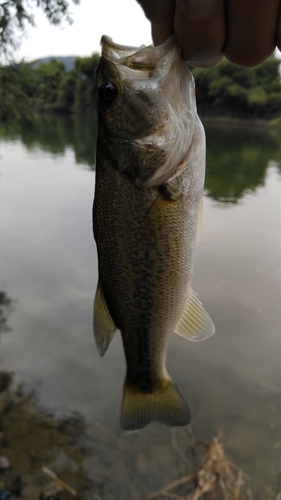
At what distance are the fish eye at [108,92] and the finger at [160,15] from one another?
0.25 metres

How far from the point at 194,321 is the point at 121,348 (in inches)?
192

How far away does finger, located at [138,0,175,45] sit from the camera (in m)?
1.20

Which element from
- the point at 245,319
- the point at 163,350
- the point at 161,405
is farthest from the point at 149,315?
the point at 245,319

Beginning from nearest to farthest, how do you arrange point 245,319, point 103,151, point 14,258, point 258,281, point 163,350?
point 103,151, point 163,350, point 245,319, point 258,281, point 14,258

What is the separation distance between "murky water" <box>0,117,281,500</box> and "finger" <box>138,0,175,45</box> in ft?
12.8

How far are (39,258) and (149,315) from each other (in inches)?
333

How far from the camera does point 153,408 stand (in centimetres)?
191

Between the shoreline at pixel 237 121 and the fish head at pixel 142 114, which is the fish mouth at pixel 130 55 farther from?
the shoreline at pixel 237 121

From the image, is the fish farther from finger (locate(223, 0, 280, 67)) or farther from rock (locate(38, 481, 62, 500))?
rock (locate(38, 481, 62, 500))

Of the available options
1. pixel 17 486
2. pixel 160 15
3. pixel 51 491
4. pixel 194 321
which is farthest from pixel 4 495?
pixel 160 15

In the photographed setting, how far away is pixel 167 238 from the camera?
156cm

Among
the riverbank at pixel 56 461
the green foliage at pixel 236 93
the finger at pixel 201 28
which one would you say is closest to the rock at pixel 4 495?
the riverbank at pixel 56 461

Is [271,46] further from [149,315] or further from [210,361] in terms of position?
[210,361]

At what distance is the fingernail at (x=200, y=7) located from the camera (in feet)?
3.56
